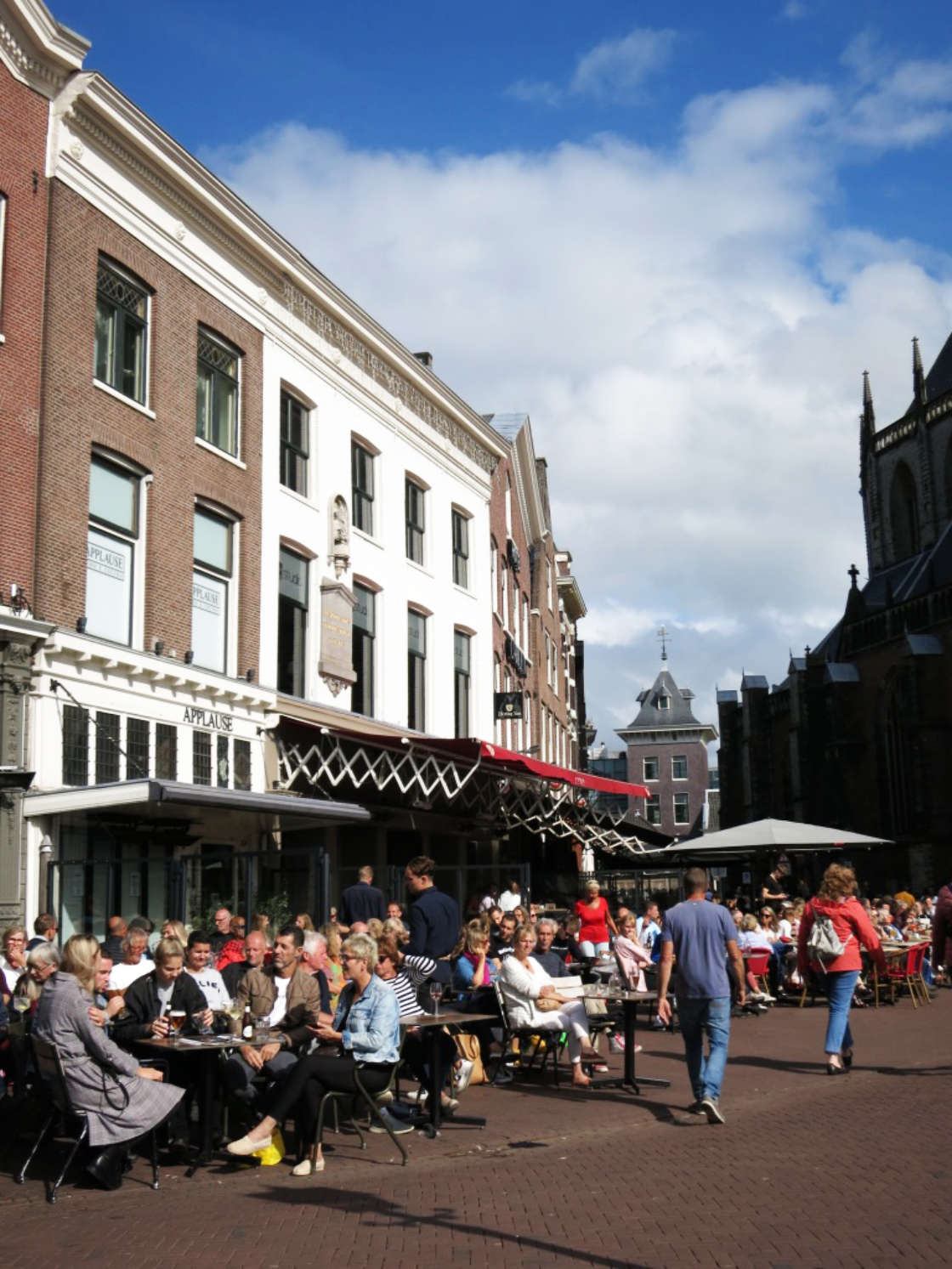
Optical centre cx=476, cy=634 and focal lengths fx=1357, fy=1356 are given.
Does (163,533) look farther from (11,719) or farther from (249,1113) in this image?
(249,1113)

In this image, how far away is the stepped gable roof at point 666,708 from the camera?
318 feet

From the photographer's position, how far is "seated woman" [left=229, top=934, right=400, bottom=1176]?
320 inches

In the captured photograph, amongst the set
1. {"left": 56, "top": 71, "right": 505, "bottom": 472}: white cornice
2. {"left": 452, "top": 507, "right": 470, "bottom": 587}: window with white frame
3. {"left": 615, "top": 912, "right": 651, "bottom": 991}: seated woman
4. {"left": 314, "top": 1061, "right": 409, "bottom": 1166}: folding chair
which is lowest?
{"left": 314, "top": 1061, "right": 409, "bottom": 1166}: folding chair

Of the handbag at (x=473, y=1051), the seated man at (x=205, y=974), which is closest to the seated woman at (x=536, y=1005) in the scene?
the handbag at (x=473, y=1051)

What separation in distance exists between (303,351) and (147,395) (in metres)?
4.42

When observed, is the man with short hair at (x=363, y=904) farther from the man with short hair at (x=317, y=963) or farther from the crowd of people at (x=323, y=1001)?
the man with short hair at (x=317, y=963)

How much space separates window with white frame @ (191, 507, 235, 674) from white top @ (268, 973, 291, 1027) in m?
8.21

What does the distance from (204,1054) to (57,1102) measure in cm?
99

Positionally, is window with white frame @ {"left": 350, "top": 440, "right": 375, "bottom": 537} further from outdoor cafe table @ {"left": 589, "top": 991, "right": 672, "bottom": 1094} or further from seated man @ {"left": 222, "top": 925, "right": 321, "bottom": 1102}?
seated man @ {"left": 222, "top": 925, "right": 321, "bottom": 1102}

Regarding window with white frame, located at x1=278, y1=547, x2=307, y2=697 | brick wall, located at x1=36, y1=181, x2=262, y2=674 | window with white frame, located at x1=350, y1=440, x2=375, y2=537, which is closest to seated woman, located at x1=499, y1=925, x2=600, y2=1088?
brick wall, located at x1=36, y1=181, x2=262, y2=674

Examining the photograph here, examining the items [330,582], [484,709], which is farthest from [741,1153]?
[484,709]

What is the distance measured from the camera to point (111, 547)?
15.9 metres

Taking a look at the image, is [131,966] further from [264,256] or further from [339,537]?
[264,256]

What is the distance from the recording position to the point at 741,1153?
8.14 m
